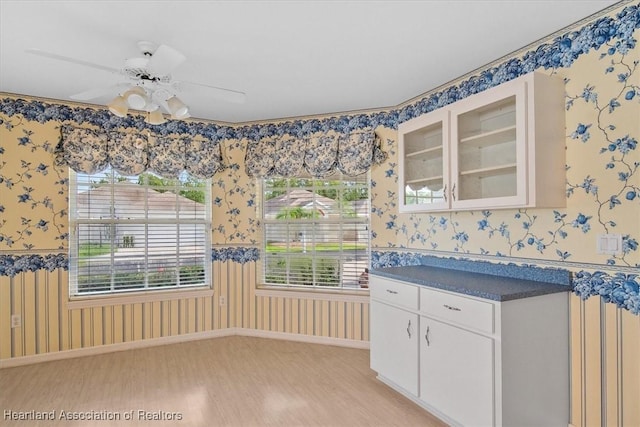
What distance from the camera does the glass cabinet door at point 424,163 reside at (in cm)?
271

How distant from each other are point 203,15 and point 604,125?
2217 millimetres

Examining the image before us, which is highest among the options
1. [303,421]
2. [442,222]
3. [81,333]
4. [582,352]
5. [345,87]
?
[345,87]

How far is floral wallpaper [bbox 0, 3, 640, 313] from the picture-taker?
6.45 feet

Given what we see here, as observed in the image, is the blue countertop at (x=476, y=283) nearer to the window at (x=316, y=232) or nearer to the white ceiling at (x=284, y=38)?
the window at (x=316, y=232)

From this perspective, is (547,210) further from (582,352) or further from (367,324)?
(367,324)

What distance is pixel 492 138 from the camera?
2.41m

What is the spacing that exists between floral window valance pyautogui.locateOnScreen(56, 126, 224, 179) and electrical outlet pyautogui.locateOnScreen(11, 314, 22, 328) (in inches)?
53.2

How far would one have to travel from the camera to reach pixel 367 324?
3.75m

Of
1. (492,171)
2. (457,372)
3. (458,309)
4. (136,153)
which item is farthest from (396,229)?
(136,153)

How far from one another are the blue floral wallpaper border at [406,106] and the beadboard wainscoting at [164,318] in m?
1.41

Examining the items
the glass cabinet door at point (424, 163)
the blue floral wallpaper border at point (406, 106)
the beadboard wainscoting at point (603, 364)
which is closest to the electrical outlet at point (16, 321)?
the blue floral wallpaper border at point (406, 106)

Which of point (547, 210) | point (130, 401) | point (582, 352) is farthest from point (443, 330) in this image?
point (130, 401)

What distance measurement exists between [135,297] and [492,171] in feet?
11.1

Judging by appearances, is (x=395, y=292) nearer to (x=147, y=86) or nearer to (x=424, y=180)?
(x=424, y=180)
